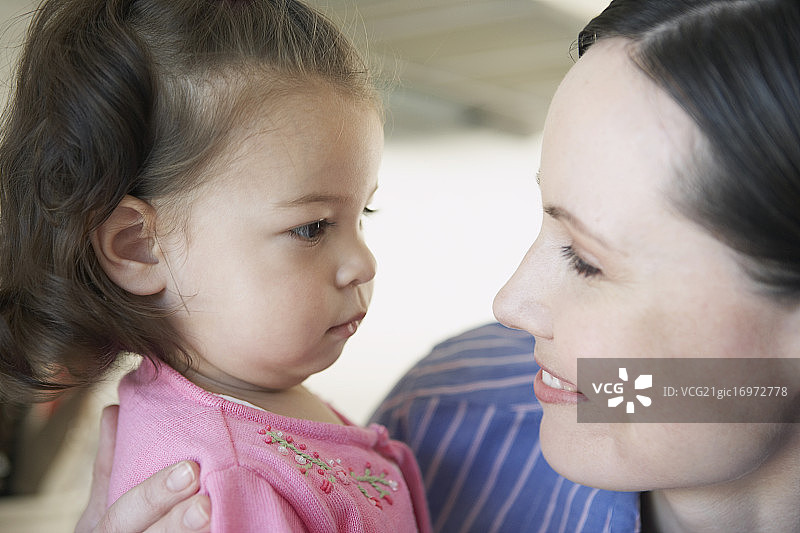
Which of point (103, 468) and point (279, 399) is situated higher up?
point (279, 399)

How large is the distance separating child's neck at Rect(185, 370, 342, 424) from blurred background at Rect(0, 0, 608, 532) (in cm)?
113

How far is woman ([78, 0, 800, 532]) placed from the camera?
91 cm

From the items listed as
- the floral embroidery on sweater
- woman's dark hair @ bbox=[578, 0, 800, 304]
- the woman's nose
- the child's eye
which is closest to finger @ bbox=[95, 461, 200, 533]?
the floral embroidery on sweater

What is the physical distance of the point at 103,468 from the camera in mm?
1399

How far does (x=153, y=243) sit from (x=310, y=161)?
0.26 metres

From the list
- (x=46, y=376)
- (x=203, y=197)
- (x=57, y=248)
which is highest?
(x=203, y=197)

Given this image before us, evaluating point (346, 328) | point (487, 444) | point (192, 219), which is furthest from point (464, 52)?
point (192, 219)

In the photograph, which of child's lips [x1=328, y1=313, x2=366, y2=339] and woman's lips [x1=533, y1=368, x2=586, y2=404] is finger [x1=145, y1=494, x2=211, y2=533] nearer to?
child's lips [x1=328, y1=313, x2=366, y2=339]

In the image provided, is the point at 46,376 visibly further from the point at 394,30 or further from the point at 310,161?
the point at 394,30

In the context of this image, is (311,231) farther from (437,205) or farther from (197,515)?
(437,205)

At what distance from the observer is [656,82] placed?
3.14ft

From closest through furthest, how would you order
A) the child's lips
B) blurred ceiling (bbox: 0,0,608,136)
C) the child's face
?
the child's face, the child's lips, blurred ceiling (bbox: 0,0,608,136)

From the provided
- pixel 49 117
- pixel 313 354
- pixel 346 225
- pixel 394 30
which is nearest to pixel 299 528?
pixel 313 354

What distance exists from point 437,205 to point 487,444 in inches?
81.5
